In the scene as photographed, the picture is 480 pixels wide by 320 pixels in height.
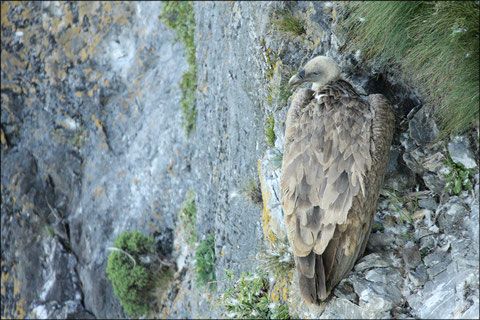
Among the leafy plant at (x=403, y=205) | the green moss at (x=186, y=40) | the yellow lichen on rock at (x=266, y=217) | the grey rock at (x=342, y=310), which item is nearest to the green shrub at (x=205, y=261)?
the yellow lichen on rock at (x=266, y=217)

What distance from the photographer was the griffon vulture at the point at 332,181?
4293 millimetres

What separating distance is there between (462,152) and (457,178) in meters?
0.21

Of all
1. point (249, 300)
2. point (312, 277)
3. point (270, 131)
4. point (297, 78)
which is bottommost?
point (249, 300)

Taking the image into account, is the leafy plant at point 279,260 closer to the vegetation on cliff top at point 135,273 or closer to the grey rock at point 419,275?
the grey rock at point 419,275

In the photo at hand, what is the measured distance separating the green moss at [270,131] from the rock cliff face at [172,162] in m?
0.12

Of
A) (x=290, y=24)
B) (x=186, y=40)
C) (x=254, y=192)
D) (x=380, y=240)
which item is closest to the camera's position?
(x=380, y=240)

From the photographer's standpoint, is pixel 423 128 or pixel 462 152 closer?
pixel 462 152

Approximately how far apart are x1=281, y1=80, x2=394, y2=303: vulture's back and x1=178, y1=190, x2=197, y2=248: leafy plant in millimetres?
4039

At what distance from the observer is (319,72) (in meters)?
4.91

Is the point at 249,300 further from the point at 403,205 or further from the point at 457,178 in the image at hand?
the point at 457,178

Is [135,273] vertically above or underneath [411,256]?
underneath

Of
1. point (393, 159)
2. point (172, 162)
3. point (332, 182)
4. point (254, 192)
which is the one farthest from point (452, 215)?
point (172, 162)

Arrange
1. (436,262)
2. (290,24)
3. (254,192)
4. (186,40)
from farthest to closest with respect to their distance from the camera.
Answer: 1. (186,40)
2. (254,192)
3. (290,24)
4. (436,262)

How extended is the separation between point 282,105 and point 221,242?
7.13ft
